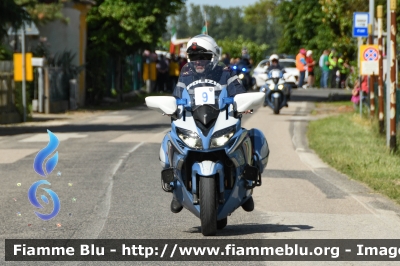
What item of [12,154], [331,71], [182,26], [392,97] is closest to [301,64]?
[331,71]

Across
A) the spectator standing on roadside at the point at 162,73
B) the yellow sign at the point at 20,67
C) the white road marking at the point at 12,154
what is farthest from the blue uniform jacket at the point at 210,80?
the spectator standing on roadside at the point at 162,73

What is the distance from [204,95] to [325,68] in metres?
40.8

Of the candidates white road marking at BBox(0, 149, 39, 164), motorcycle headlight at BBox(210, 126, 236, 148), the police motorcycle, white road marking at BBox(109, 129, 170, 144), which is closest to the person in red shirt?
the police motorcycle

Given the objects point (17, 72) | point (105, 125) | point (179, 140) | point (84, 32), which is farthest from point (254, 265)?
point (84, 32)

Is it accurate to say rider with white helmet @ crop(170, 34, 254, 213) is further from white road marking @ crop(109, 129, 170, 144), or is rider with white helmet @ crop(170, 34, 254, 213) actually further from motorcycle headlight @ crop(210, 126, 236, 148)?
white road marking @ crop(109, 129, 170, 144)

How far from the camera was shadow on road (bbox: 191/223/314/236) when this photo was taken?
902 cm

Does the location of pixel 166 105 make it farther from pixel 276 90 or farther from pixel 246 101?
pixel 276 90

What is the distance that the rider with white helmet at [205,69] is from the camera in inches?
Result: 349

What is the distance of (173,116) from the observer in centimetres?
874

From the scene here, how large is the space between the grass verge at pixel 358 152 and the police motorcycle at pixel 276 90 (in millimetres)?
3528

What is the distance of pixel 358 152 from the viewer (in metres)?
17.0

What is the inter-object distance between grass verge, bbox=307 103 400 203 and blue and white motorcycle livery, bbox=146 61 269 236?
3404 millimetres

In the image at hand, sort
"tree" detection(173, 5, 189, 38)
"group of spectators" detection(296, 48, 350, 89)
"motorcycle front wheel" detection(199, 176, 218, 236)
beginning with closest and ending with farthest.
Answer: "motorcycle front wheel" detection(199, 176, 218, 236) → "group of spectators" detection(296, 48, 350, 89) → "tree" detection(173, 5, 189, 38)

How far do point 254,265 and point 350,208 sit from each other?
140 inches
